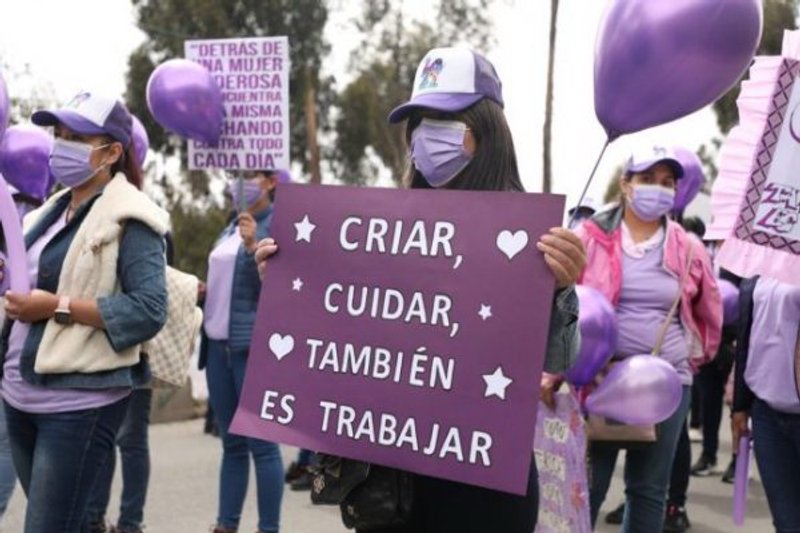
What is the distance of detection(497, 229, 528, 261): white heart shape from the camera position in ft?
7.06

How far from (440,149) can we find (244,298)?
2714mm

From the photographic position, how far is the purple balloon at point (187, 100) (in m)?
5.41

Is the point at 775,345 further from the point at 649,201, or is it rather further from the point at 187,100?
the point at 187,100

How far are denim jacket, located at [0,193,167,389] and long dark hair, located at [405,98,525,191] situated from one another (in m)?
1.14

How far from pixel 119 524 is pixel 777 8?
22.9 metres

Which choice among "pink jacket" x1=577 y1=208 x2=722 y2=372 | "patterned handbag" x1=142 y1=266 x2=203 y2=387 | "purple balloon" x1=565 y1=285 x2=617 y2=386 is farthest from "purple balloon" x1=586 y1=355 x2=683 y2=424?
"patterned handbag" x1=142 y1=266 x2=203 y2=387

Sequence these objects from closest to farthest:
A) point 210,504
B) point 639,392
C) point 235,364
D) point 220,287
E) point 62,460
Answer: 1. point 62,460
2. point 639,392
3. point 235,364
4. point 220,287
5. point 210,504

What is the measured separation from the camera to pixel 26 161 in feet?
16.2

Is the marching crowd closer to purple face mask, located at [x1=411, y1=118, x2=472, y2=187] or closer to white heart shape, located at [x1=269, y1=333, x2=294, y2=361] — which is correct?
A: purple face mask, located at [x1=411, y1=118, x2=472, y2=187]

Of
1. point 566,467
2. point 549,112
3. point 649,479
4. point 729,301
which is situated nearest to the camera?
point 566,467

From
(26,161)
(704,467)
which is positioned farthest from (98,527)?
(704,467)

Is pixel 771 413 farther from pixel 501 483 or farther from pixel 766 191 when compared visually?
pixel 501 483

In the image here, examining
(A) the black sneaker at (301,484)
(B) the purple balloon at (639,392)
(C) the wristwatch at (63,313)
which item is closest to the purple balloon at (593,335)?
(B) the purple balloon at (639,392)

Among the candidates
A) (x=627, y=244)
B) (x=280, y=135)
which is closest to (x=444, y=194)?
(x=627, y=244)
